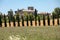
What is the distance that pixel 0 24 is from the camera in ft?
12.9

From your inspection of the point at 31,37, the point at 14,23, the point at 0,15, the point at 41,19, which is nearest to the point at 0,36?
the point at 31,37

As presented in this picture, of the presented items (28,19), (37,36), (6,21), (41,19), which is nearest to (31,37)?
(37,36)

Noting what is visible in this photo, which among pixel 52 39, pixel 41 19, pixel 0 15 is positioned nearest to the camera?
pixel 52 39

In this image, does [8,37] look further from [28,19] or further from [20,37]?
[28,19]

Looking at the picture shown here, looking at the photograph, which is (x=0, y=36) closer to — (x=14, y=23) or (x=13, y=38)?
(x=13, y=38)

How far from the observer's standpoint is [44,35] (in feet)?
3.99

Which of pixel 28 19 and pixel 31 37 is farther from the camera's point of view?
pixel 28 19

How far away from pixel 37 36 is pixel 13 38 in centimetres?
17

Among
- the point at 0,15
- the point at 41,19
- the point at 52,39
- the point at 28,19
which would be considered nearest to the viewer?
the point at 52,39

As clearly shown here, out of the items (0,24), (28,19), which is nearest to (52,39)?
(28,19)

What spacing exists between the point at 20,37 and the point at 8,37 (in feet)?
0.32

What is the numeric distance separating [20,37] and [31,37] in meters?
0.08

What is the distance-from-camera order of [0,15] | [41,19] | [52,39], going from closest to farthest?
[52,39], [41,19], [0,15]

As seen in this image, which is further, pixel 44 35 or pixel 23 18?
pixel 23 18
